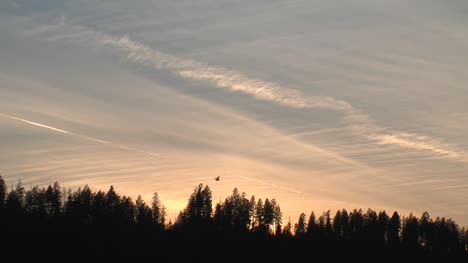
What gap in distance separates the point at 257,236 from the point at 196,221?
64.8ft

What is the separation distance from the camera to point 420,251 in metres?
189

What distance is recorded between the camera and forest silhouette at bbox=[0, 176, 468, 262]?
141 meters

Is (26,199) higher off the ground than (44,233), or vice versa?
(26,199)

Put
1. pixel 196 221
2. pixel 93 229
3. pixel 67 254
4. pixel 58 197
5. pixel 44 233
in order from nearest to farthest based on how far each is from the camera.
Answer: pixel 67 254 < pixel 44 233 < pixel 93 229 < pixel 196 221 < pixel 58 197

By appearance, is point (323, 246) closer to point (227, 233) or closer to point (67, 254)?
point (227, 233)

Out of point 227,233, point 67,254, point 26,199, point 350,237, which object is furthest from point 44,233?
point 350,237

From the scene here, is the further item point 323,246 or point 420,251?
point 420,251

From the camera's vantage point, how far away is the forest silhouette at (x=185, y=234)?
141 metres

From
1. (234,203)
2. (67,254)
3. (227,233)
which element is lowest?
(67,254)

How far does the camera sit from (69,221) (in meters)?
155

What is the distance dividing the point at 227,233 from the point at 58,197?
61.4 metres

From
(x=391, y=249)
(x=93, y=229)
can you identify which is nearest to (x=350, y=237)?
(x=391, y=249)

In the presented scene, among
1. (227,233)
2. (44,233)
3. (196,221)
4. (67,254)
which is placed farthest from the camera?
(196,221)

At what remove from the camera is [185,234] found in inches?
6216
